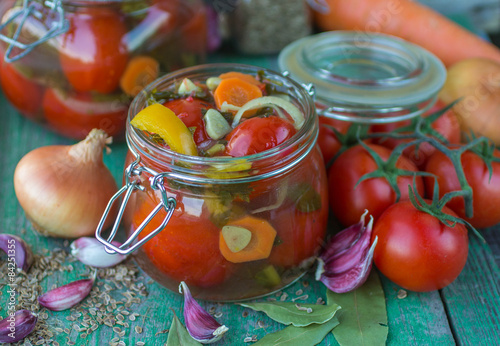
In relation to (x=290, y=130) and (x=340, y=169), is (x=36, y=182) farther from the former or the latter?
(x=340, y=169)

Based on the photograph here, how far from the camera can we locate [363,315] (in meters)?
0.94

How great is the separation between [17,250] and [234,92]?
1.79ft

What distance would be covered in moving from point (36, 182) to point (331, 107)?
676mm

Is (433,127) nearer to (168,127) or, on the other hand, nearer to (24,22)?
(168,127)

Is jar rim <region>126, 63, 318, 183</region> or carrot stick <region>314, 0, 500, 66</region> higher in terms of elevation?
jar rim <region>126, 63, 318, 183</region>

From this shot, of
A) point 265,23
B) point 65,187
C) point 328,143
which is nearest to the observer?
point 65,187

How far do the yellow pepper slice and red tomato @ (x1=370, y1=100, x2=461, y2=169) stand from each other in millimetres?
560

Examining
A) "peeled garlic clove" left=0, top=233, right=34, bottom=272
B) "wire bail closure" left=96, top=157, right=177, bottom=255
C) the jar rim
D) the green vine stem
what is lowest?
"peeled garlic clove" left=0, top=233, right=34, bottom=272

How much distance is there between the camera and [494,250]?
111 centimetres

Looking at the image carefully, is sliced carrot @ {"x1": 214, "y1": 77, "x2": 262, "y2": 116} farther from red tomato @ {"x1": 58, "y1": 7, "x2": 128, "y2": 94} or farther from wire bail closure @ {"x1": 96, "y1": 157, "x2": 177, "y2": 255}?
red tomato @ {"x1": 58, "y1": 7, "x2": 128, "y2": 94}

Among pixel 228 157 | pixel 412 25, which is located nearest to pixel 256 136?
pixel 228 157

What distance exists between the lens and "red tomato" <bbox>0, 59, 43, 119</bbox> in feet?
4.24

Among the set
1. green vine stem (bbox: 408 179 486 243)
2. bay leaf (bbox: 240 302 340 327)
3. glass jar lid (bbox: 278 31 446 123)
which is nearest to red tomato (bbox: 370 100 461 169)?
glass jar lid (bbox: 278 31 446 123)

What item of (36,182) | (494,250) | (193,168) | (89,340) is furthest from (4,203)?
(494,250)
